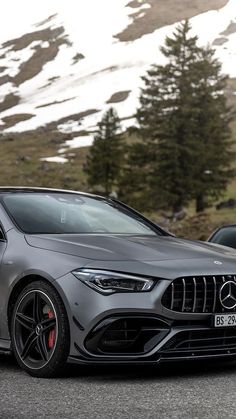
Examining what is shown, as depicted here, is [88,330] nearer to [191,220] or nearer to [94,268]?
[94,268]

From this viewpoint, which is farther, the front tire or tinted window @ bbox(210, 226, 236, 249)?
tinted window @ bbox(210, 226, 236, 249)

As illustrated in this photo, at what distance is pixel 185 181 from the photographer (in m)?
59.3

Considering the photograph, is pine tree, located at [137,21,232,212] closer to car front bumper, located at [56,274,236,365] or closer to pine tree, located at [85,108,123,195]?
pine tree, located at [85,108,123,195]

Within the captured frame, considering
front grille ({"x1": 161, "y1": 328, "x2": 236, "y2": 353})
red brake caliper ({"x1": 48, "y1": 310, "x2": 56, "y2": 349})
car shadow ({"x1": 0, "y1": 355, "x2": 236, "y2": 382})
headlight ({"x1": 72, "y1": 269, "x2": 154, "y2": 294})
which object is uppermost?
headlight ({"x1": 72, "y1": 269, "x2": 154, "y2": 294})

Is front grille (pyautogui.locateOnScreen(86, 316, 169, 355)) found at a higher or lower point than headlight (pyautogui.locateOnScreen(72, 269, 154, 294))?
lower

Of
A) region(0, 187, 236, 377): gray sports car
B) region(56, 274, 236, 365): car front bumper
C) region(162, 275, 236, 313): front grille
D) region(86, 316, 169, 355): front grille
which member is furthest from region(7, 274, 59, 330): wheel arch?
region(162, 275, 236, 313): front grille

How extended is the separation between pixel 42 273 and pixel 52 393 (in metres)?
1.13

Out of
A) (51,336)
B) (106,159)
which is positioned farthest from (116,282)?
(106,159)

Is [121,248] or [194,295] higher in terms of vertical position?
[121,248]

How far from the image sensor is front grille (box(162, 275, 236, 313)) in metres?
6.33

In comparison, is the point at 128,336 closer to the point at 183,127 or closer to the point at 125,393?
the point at 125,393

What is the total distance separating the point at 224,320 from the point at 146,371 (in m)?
0.88

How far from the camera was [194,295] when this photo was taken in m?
6.38

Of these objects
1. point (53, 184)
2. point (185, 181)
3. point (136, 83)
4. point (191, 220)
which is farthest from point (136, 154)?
point (136, 83)
